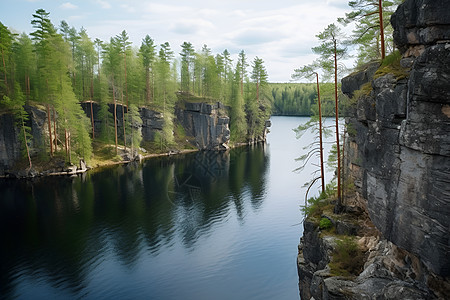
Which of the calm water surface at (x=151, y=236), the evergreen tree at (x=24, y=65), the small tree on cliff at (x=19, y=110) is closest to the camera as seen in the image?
the calm water surface at (x=151, y=236)

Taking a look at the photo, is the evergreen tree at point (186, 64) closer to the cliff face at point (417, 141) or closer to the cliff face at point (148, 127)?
the cliff face at point (148, 127)

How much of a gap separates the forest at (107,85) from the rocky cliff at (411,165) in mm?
42353

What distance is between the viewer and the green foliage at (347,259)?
44.0 ft

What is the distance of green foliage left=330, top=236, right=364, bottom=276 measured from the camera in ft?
44.0

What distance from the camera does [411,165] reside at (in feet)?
33.1

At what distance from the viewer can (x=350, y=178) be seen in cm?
1959

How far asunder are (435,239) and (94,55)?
62.3 m

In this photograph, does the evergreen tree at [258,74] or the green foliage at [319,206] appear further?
the evergreen tree at [258,74]

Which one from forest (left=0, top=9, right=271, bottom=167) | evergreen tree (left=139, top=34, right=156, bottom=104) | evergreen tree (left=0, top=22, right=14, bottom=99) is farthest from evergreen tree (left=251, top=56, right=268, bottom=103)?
evergreen tree (left=0, top=22, right=14, bottom=99)

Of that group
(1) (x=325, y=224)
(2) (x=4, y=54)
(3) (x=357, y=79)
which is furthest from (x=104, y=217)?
(2) (x=4, y=54)

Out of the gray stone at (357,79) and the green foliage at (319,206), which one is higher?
the gray stone at (357,79)

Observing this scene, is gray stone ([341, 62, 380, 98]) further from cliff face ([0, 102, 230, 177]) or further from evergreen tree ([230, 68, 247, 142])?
evergreen tree ([230, 68, 247, 142])

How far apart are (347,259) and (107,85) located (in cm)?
5355

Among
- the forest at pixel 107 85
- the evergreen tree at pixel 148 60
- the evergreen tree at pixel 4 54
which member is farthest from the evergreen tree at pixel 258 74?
the evergreen tree at pixel 4 54
